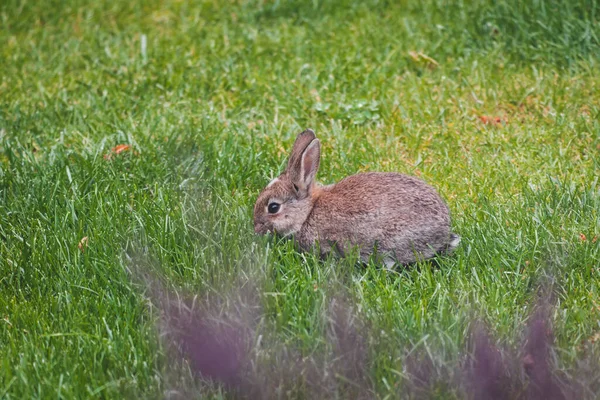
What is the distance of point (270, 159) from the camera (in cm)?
587

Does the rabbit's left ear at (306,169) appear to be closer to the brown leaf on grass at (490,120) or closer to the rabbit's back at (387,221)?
the rabbit's back at (387,221)

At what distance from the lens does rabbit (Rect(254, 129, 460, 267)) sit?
4.62 meters

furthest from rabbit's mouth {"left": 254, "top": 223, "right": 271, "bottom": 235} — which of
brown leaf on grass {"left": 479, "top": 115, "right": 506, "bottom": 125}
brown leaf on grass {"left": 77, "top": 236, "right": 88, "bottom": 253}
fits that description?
brown leaf on grass {"left": 479, "top": 115, "right": 506, "bottom": 125}

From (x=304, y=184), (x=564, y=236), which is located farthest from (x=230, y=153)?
(x=564, y=236)

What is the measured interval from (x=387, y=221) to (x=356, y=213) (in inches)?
7.5

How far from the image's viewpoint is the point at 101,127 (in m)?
6.53

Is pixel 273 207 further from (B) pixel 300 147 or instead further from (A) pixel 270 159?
(A) pixel 270 159

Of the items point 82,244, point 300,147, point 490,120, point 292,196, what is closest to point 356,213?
point 292,196

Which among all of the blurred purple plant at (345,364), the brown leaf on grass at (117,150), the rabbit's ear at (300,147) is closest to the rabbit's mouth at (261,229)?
the rabbit's ear at (300,147)

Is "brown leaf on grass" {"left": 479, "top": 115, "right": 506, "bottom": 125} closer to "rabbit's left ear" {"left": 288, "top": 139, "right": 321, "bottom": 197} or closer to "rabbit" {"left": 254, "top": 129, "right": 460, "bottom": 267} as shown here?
"rabbit" {"left": 254, "top": 129, "right": 460, "bottom": 267}

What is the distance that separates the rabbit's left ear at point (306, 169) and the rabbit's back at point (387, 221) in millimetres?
224

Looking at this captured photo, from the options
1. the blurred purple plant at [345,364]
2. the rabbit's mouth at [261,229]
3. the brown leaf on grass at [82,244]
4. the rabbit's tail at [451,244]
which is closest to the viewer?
the blurred purple plant at [345,364]

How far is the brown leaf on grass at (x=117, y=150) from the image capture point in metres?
5.93

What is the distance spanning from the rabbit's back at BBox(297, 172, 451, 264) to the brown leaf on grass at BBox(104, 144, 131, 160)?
1.76m
